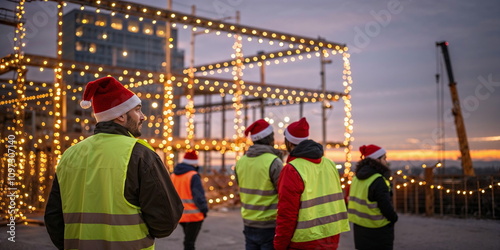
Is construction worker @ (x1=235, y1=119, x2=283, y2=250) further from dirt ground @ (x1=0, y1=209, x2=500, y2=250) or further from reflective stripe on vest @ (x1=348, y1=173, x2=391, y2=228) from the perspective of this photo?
dirt ground @ (x1=0, y1=209, x2=500, y2=250)

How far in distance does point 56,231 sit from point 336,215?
2319mm

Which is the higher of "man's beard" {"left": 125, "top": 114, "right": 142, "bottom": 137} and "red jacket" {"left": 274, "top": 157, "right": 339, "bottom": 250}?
"man's beard" {"left": 125, "top": 114, "right": 142, "bottom": 137}

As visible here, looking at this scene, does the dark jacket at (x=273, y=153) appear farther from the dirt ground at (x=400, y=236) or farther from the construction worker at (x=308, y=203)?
the dirt ground at (x=400, y=236)

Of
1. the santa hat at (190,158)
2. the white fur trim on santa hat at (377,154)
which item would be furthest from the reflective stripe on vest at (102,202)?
the santa hat at (190,158)

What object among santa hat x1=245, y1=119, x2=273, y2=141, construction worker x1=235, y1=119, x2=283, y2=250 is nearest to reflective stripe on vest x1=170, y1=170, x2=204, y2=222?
construction worker x1=235, y1=119, x2=283, y2=250

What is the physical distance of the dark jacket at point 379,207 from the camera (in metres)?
5.42

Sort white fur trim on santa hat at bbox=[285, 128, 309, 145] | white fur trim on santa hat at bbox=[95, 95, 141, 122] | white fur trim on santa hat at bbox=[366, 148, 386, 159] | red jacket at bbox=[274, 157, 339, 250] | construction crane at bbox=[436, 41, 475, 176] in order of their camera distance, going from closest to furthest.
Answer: white fur trim on santa hat at bbox=[95, 95, 141, 122]
red jacket at bbox=[274, 157, 339, 250]
white fur trim on santa hat at bbox=[285, 128, 309, 145]
white fur trim on santa hat at bbox=[366, 148, 386, 159]
construction crane at bbox=[436, 41, 475, 176]

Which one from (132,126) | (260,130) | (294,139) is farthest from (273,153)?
(132,126)

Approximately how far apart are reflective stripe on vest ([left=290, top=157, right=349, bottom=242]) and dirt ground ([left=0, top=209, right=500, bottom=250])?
4939 mm

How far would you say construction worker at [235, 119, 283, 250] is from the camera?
16.6 ft

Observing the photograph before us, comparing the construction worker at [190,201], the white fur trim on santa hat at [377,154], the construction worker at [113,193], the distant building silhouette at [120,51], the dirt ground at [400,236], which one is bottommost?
the dirt ground at [400,236]

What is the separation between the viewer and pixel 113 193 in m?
2.75

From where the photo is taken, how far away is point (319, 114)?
66.3 feet

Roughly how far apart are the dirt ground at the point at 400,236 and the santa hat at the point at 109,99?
195 inches
